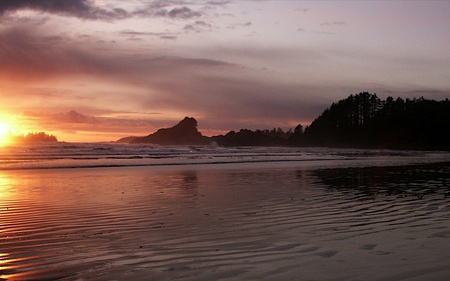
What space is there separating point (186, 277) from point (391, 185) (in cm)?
1340

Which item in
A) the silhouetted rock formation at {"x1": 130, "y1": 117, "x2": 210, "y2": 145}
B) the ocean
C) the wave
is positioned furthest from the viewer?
the silhouetted rock formation at {"x1": 130, "y1": 117, "x2": 210, "y2": 145}

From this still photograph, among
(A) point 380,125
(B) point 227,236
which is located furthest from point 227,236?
(A) point 380,125

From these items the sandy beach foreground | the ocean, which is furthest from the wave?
the ocean

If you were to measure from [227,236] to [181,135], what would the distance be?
14745cm

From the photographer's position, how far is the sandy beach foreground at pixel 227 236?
5.49 meters

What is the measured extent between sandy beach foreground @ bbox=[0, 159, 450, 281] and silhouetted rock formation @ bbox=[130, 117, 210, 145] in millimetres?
136191

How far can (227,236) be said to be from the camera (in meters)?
7.52

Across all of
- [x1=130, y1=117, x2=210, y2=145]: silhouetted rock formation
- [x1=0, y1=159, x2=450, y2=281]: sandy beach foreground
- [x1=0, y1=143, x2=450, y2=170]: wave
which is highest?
[x1=130, y1=117, x2=210, y2=145]: silhouetted rock formation

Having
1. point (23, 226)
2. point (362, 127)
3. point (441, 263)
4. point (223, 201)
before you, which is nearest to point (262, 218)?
point (223, 201)

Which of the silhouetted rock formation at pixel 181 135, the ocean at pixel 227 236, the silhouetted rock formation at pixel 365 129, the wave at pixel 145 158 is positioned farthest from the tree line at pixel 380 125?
the ocean at pixel 227 236

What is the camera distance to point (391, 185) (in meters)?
16.5

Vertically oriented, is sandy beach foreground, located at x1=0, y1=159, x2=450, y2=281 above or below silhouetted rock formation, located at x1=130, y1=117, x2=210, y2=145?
below

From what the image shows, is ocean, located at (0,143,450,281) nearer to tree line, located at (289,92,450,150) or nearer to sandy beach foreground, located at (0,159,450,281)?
sandy beach foreground, located at (0,159,450,281)

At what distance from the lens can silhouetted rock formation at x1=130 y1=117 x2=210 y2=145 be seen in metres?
151
